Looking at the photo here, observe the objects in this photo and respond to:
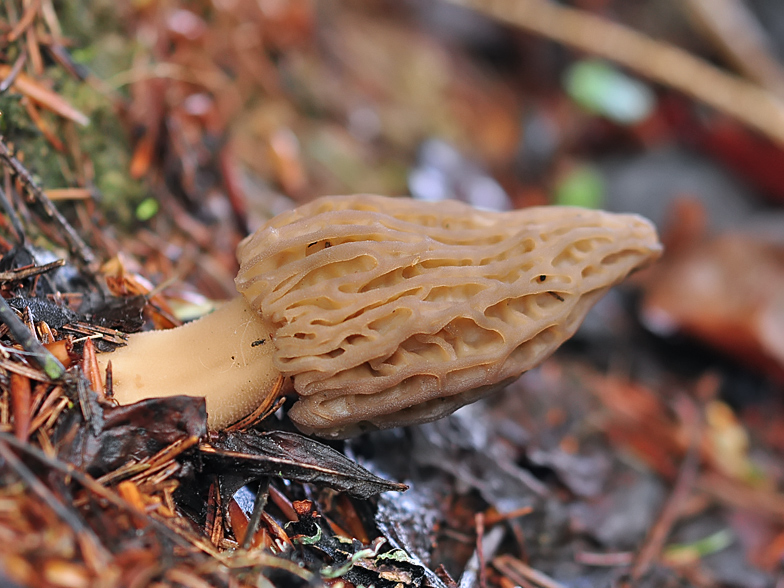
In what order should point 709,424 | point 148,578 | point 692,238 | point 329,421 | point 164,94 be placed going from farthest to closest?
1. point 692,238
2. point 709,424
3. point 164,94
4. point 329,421
5. point 148,578

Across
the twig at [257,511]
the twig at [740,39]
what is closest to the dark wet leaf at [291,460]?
the twig at [257,511]

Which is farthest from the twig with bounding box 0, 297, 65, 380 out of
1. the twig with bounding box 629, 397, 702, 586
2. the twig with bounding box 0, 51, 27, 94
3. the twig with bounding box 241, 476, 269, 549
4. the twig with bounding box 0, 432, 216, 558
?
the twig with bounding box 629, 397, 702, 586

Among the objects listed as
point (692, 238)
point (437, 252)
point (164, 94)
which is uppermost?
point (164, 94)

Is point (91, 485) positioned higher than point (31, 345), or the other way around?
point (31, 345)

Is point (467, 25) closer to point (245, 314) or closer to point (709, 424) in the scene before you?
point (709, 424)

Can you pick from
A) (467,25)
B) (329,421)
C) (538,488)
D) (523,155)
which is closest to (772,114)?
(523,155)

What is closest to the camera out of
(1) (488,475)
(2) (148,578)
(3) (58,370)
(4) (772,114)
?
(2) (148,578)

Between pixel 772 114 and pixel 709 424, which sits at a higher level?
pixel 772 114

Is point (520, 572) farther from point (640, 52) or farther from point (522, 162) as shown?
point (640, 52)

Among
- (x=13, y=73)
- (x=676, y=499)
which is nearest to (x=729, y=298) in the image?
(x=676, y=499)
